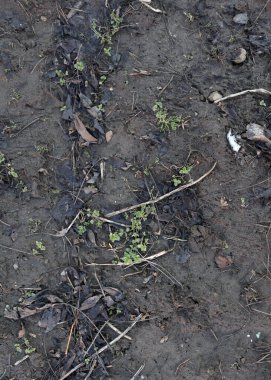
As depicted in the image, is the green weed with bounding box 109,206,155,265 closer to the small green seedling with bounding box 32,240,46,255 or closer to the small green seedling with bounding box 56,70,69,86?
the small green seedling with bounding box 32,240,46,255

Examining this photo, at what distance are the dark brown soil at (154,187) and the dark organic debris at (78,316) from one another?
3 cm

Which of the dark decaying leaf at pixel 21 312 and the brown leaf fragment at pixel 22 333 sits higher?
the dark decaying leaf at pixel 21 312

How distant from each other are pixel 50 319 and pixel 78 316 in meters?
0.24

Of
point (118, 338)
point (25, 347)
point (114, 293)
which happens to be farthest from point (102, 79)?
point (25, 347)

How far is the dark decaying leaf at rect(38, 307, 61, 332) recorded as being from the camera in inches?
162

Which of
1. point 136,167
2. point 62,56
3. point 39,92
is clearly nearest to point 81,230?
point 136,167

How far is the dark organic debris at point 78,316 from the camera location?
13.4ft

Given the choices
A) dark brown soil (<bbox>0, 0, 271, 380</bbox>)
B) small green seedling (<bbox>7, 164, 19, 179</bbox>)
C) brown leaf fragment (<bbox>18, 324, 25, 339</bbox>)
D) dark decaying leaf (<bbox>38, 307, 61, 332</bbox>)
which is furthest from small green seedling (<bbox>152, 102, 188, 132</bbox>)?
brown leaf fragment (<bbox>18, 324, 25, 339</bbox>)

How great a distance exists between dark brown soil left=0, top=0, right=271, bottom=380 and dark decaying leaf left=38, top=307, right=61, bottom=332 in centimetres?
6

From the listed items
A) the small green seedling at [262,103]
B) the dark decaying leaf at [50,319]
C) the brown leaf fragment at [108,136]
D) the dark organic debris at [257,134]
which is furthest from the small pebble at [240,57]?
the dark decaying leaf at [50,319]

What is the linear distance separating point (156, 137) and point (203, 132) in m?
0.41

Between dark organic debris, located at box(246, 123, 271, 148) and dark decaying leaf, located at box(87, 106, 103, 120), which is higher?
dark decaying leaf, located at box(87, 106, 103, 120)

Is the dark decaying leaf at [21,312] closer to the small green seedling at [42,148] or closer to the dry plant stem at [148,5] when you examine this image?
the small green seedling at [42,148]

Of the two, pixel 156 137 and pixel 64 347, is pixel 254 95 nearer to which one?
pixel 156 137
